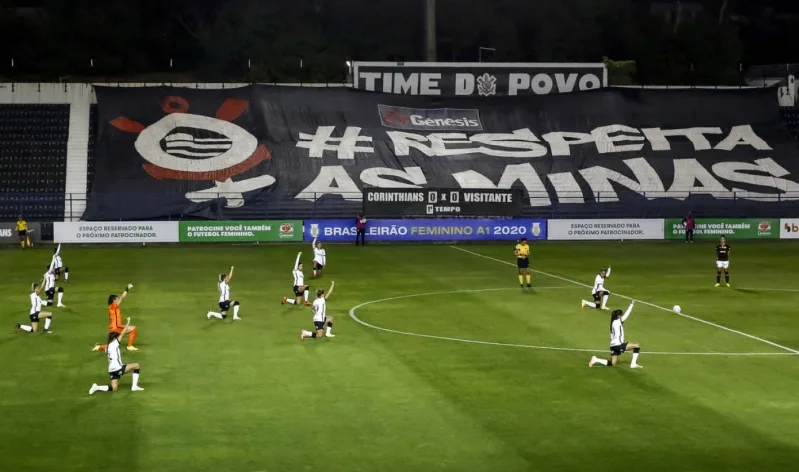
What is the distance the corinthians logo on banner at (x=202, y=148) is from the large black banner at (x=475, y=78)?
9.58 meters

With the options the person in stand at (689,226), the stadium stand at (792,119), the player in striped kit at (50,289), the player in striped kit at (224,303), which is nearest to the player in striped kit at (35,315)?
the player in striped kit at (50,289)

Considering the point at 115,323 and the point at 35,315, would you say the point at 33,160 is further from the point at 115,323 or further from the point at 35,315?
the point at 115,323

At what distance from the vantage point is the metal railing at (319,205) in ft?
201

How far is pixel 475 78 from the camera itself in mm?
75250

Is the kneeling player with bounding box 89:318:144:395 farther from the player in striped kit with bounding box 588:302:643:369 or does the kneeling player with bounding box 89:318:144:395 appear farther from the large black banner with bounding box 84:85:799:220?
the large black banner with bounding box 84:85:799:220

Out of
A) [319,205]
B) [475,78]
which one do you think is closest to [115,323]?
[319,205]

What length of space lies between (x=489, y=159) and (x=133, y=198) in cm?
2143

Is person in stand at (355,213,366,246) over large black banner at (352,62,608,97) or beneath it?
beneath

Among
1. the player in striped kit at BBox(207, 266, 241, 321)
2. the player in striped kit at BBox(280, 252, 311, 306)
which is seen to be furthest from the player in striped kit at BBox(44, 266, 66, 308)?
the player in striped kit at BBox(280, 252, 311, 306)

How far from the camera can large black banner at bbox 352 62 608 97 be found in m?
74.2

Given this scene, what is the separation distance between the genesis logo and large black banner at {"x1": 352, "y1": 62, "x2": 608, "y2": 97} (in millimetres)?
1934

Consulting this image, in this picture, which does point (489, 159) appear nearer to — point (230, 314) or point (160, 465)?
point (230, 314)

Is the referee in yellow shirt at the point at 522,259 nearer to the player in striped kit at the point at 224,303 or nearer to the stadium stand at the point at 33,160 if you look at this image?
the player in striped kit at the point at 224,303

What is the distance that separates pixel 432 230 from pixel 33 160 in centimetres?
2458
